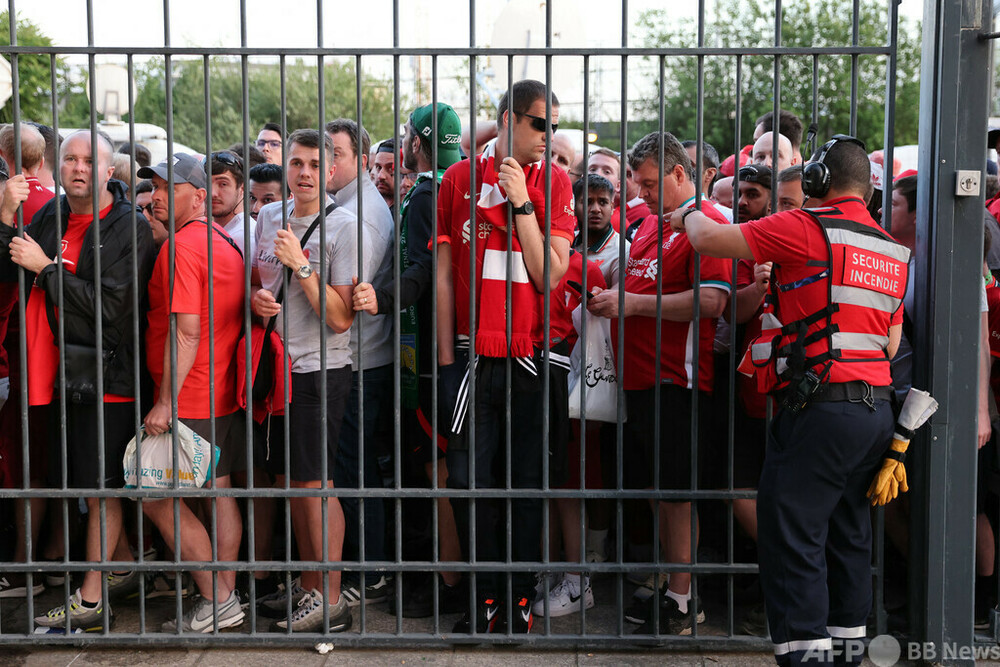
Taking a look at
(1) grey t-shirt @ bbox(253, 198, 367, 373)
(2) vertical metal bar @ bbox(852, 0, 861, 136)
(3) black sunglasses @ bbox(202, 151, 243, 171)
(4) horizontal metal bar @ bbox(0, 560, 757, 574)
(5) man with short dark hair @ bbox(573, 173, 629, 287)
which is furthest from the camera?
(3) black sunglasses @ bbox(202, 151, 243, 171)

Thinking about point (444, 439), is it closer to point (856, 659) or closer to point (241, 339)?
point (241, 339)

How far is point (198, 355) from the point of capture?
14.5 feet

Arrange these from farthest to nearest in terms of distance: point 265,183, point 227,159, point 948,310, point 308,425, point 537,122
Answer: point 265,183 < point 227,159 < point 308,425 < point 537,122 < point 948,310

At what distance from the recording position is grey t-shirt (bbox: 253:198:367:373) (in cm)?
432

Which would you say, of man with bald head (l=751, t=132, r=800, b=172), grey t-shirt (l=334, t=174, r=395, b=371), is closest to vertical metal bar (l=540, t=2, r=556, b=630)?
grey t-shirt (l=334, t=174, r=395, b=371)

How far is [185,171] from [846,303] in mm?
2788

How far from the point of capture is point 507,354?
164 inches

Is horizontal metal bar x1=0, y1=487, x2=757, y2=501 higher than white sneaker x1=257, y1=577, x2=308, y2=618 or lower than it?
higher

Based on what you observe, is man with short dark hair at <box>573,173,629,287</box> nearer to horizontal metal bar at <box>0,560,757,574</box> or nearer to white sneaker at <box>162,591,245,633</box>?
horizontal metal bar at <box>0,560,757,574</box>

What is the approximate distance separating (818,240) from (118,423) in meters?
2.96

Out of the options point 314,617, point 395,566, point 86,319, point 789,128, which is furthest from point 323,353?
point 789,128

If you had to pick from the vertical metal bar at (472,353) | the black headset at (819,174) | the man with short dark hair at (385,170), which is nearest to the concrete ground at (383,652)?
the vertical metal bar at (472,353)

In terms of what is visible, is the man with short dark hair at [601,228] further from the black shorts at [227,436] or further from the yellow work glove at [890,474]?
the black shorts at [227,436]

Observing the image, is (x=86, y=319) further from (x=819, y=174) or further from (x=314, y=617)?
(x=819, y=174)
